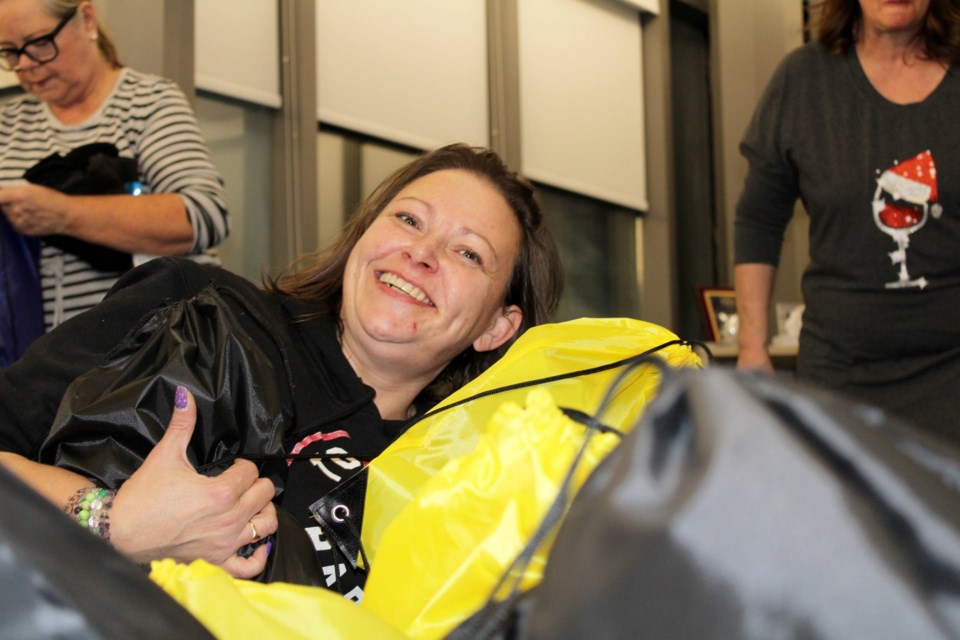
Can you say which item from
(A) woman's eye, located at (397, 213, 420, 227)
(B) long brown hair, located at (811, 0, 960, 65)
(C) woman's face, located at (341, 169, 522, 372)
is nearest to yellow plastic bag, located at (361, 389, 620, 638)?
(C) woman's face, located at (341, 169, 522, 372)

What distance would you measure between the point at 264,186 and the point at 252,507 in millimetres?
3264

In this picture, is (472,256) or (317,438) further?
(472,256)

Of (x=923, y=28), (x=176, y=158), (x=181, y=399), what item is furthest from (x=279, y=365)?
(x=923, y=28)

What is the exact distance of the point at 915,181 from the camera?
1.90m

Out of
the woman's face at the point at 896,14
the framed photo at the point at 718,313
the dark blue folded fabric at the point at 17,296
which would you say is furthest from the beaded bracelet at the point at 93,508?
the framed photo at the point at 718,313

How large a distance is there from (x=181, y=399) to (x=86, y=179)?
93cm

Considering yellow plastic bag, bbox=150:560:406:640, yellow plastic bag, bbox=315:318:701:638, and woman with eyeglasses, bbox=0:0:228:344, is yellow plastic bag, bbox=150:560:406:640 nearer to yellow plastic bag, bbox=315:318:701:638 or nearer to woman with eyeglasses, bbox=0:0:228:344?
yellow plastic bag, bbox=315:318:701:638

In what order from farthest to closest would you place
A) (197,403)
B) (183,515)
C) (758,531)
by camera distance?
(197,403) < (183,515) < (758,531)

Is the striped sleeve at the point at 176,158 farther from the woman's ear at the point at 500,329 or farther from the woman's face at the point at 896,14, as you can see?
the woman's face at the point at 896,14

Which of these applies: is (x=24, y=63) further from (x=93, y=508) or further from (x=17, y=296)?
(x=93, y=508)

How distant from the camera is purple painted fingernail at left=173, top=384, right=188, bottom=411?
111 centimetres

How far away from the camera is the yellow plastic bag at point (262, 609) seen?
2.19ft

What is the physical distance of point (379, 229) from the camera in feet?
4.98

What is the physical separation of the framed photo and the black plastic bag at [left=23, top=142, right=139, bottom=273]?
3.18 meters
